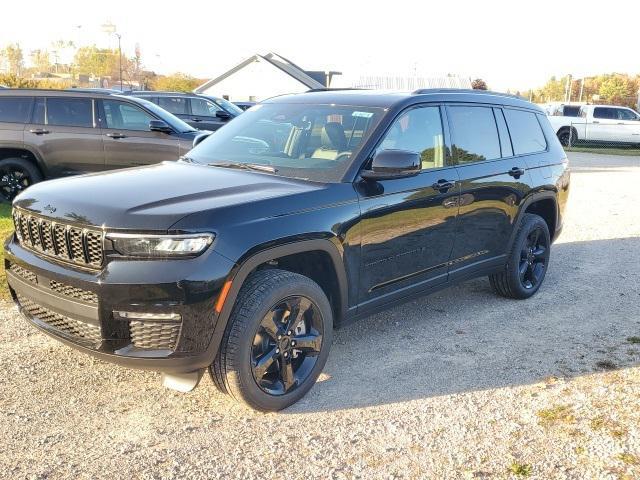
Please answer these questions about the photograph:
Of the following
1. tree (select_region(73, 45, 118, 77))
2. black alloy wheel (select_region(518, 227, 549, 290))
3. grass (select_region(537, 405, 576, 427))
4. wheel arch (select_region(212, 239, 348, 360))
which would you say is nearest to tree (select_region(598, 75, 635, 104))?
tree (select_region(73, 45, 118, 77))

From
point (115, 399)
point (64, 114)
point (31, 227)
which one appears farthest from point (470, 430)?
point (64, 114)

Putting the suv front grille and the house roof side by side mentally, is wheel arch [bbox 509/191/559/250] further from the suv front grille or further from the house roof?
the house roof

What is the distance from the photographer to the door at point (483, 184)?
491 cm

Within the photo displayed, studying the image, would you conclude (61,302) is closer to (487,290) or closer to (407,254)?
(407,254)

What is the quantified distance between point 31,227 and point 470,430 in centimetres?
276

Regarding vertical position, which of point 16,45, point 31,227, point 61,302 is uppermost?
point 16,45

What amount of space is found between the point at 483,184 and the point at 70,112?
6697 mm

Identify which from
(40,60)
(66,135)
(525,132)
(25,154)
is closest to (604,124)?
(525,132)

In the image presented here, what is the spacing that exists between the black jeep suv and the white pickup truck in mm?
23693

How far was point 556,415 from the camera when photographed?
3.71 metres

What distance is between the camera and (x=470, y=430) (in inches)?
139

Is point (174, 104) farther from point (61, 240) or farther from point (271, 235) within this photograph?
point (271, 235)

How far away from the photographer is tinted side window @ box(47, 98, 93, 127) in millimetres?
9203

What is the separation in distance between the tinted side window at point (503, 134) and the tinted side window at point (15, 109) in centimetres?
685
